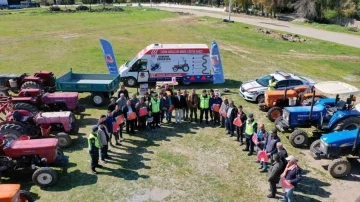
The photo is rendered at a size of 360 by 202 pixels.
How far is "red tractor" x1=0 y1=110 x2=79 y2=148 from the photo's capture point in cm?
1168

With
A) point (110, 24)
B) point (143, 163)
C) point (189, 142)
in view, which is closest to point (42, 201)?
point (143, 163)

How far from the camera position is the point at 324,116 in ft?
41.2

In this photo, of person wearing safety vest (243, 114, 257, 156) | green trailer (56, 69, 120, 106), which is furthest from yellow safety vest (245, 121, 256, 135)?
green trailer (56, 69, 120, 106)

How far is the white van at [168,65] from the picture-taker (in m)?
19.3

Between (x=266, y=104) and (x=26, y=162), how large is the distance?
34.7ft

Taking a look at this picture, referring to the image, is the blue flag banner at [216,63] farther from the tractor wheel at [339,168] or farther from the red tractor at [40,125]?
the tractor wheel at [339,168]

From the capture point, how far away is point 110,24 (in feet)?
161

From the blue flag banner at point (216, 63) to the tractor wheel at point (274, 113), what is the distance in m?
5.66

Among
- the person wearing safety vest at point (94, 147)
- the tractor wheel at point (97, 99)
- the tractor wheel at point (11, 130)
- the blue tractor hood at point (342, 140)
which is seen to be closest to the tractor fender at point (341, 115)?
the blue tractor hood at point (342, 140)

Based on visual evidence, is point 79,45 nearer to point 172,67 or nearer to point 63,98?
point 172,67

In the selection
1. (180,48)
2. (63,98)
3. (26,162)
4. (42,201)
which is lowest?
(42,201)

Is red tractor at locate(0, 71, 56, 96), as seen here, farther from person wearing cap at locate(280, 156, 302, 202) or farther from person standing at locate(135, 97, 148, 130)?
person wearing cap at locate(280, 156, 302, 202)

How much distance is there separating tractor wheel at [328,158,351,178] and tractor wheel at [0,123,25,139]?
10659 mm

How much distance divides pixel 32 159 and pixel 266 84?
38.7 feet
